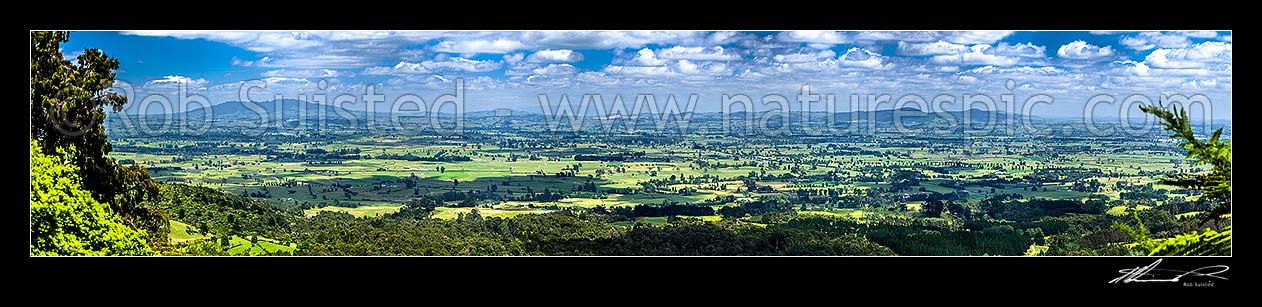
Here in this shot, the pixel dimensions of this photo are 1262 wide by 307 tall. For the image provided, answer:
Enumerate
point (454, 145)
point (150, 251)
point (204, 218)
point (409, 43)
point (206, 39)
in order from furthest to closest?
point (454, 145), point (409, 43), point (204, 218), point (206, 39), point (150, 251)

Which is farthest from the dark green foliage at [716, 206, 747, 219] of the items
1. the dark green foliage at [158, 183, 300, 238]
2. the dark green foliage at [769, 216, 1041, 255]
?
the dark green foliage at [158, 183, 300, 238]

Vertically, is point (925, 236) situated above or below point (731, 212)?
below

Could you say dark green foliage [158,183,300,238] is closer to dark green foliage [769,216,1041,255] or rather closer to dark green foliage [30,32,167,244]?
dark green foliage [30,32,167,244]

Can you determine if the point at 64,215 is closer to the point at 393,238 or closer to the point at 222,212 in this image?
the point at 222,212

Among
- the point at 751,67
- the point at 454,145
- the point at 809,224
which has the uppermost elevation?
the point at 751,67
